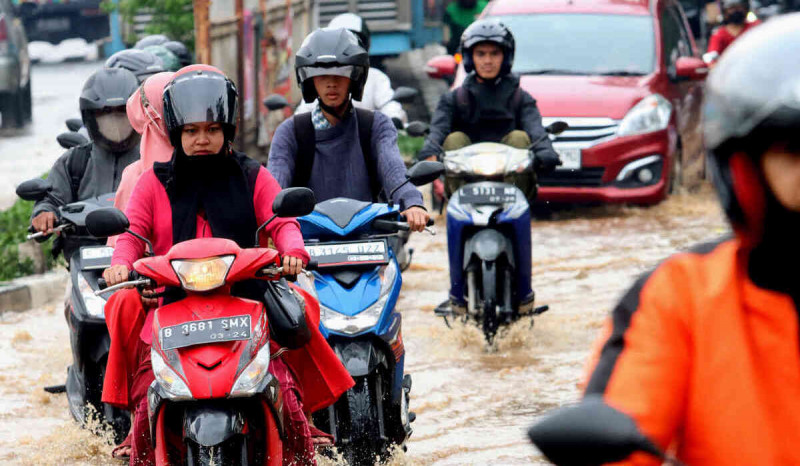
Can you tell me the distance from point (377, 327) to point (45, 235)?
1811mm

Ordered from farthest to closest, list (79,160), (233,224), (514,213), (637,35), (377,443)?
(637,35)
(514,213)
(79,160)
(377,443)
(233,224)

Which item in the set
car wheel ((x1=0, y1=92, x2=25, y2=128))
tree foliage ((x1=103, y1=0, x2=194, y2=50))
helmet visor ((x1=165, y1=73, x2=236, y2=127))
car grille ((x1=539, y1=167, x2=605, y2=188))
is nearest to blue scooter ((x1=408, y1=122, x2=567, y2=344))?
helmet visor ((x1=165, y1=73, x2=236, y2=127))

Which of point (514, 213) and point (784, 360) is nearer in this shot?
point (784, 360)

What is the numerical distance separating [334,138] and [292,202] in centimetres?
185

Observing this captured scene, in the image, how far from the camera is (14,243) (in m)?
10.6

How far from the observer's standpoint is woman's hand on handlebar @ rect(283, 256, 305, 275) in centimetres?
484

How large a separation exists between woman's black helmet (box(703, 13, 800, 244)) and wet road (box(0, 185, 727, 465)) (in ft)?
12.7

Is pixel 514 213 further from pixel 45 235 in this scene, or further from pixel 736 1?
pixel 736 1

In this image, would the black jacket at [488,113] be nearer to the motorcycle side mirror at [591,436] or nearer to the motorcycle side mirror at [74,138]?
the motorcycle side mirror at [74,138]

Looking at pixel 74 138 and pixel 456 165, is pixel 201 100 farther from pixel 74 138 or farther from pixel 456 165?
pixel 456 165

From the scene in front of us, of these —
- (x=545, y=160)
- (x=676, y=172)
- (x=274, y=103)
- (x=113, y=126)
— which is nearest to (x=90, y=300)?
(x=113, y=126)

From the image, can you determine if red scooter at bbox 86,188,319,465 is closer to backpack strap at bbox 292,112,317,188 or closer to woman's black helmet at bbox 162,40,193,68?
backpack strap at bbox 292,112,317,188

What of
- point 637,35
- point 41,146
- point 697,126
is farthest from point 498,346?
point 41,146

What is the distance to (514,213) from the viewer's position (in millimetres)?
8156
